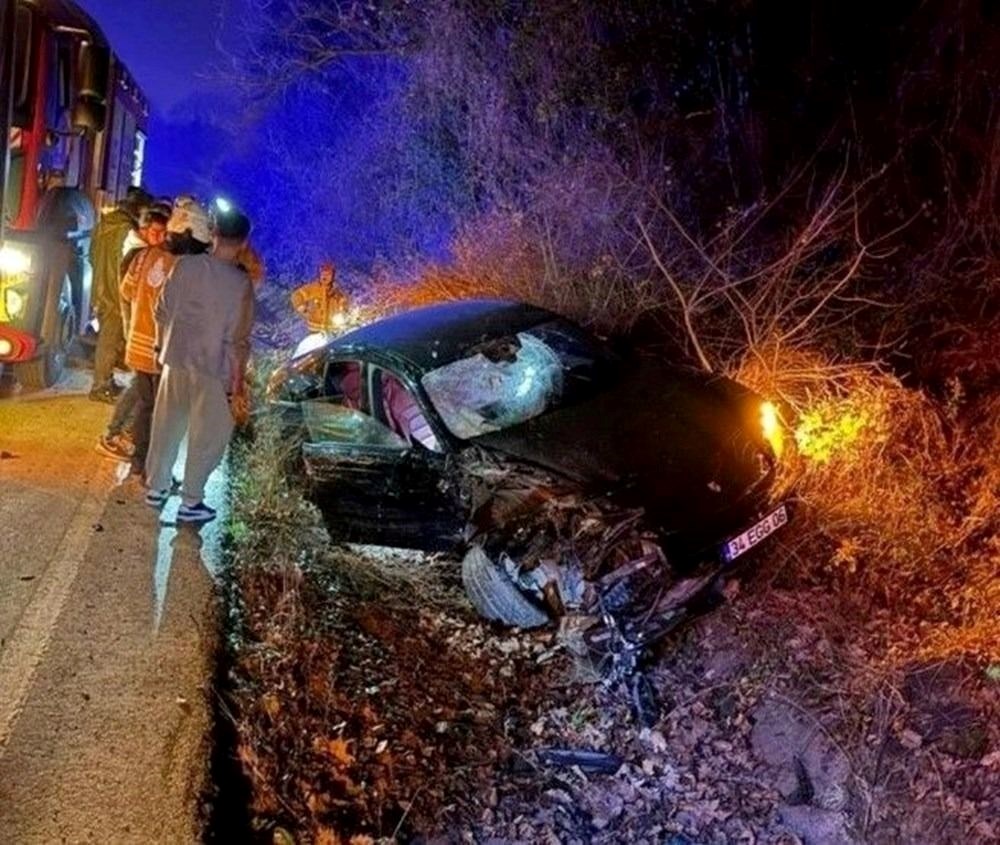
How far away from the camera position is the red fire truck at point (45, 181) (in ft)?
20.1

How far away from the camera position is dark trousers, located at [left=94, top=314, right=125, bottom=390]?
261 inches

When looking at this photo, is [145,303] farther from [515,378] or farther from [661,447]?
[661,447]

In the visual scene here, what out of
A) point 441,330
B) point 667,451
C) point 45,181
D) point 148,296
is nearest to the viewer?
A: point 667,451

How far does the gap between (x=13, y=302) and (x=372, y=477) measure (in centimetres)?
321

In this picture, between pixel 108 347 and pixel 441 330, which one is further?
pixel 108 347

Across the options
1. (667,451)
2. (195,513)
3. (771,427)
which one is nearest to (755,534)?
(667,451)

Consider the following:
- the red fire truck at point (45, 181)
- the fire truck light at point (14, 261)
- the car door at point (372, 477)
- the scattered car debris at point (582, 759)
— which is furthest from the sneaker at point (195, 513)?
the fire truck light at point (14, 261)

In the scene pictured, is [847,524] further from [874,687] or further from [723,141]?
[723,141]

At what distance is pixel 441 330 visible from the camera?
5.62 m

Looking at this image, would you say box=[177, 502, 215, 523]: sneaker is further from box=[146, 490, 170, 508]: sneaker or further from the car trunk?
the car trunk

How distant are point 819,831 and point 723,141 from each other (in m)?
8.43

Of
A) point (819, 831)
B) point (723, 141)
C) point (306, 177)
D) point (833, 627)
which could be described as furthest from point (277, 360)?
point (306, 177)

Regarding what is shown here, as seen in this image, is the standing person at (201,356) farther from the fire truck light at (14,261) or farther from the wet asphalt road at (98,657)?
the fire truck light at (14,261)

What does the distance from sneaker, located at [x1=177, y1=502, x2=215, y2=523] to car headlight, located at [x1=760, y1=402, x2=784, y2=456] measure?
3029mm
